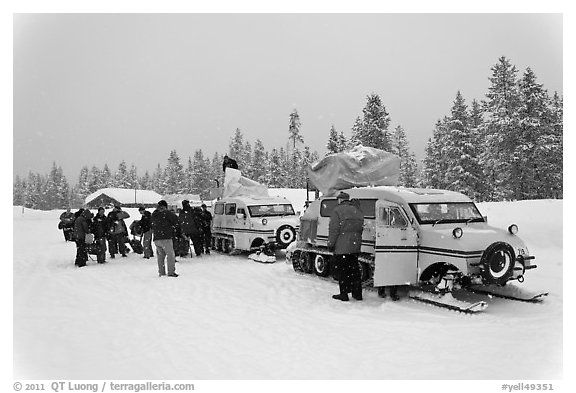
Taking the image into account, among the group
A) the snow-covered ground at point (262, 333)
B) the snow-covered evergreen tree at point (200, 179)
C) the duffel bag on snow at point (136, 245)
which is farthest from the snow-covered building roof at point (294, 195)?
the snow-covered evergreen tree at point (200, 179)

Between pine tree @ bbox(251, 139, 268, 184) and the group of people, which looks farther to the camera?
pine tree @ bbox(251, 139, 268, 184)

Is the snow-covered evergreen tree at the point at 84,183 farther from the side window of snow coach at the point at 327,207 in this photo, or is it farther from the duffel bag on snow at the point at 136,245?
the side window of snow coach at the point at 327,207

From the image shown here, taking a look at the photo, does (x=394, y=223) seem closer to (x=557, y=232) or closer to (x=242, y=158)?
(x=557, y=232)

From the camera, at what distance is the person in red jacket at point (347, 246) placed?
8539 millimetres

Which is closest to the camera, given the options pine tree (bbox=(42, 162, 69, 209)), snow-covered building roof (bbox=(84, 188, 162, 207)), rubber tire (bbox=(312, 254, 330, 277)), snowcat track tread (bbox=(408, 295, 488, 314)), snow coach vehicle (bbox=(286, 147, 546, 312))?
snowcat track tread (bbox=(408, 295, 488, 314))

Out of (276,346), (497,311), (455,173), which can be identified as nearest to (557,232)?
(497,311)

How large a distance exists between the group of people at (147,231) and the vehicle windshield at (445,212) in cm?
610

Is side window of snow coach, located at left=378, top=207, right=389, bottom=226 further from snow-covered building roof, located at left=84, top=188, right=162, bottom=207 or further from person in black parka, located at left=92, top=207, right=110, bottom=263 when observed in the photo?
snow-covered building roof, located at left=84, top=188, right=162, bottom=207

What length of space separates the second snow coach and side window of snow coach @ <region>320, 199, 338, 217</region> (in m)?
2.52

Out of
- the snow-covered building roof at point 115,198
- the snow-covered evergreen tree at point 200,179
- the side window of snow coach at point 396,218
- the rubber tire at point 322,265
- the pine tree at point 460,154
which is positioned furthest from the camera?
the snow-covered evergreen tree at point 200,179

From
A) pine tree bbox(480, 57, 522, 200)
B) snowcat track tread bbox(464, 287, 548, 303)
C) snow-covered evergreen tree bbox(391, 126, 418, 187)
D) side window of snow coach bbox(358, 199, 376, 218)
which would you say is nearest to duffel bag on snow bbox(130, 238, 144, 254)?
side window of snow coach bbox(358, 199, 376, 218)

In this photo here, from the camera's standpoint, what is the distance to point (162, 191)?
87938 mm

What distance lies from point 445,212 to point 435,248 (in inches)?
46.8

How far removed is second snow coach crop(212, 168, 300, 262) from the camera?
555 inches
